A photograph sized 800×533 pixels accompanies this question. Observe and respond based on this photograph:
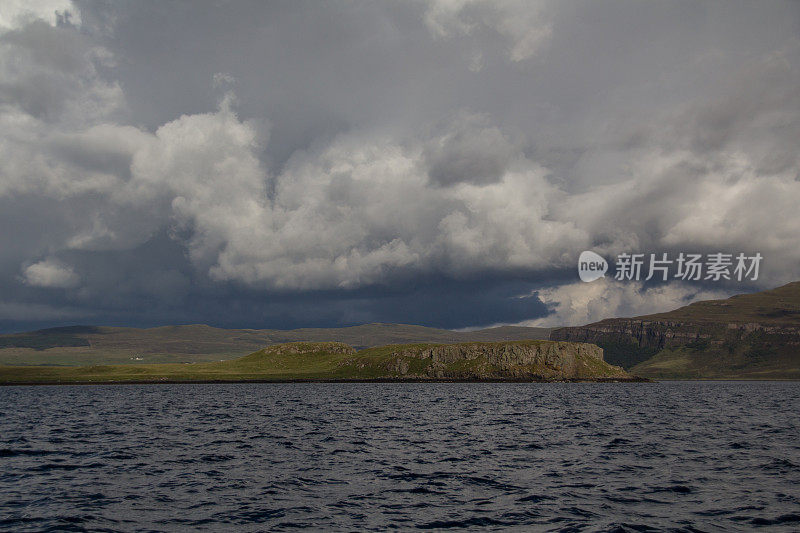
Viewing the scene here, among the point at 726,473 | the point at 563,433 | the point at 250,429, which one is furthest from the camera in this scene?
the point at 250,429

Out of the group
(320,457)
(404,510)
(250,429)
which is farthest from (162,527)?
(250,429)

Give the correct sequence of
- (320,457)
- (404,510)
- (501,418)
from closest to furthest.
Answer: (404,510)
(320,457)
(501,418)

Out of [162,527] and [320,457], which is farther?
[320,457]

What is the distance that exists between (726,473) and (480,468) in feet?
54.1

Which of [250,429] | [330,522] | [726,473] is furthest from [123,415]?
[726,473]

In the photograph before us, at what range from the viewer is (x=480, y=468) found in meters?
41.1

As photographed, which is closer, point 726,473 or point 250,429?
point 726,473

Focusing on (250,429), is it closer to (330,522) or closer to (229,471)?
(229,471)

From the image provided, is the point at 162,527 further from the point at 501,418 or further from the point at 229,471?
the point at 501,418

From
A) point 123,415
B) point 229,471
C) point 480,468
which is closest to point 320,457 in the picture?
point 229,471

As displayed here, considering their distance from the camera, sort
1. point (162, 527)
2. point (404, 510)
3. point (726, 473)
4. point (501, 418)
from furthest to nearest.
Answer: point (501, 418), point (726, 473), point (404, 510), point (162, 527)

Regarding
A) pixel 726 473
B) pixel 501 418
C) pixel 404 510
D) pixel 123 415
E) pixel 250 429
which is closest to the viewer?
pixel 404 510

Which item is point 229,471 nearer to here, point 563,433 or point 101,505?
point 101,505

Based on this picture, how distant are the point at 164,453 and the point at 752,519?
4360cm
